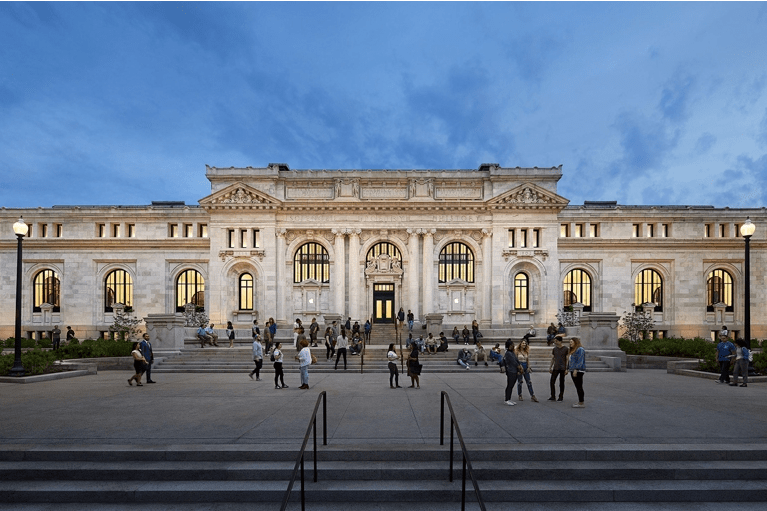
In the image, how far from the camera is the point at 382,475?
307 inches

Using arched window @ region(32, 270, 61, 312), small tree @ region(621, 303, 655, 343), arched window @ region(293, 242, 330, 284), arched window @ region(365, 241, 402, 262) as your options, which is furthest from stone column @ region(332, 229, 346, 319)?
arched window @ region(32, 270, 61, 312)

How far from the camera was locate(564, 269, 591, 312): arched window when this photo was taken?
4456 cm

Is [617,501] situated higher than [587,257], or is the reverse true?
[587,257]

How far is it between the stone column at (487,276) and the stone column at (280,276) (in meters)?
17.8

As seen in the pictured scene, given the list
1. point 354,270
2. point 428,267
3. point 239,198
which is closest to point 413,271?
point 428,267

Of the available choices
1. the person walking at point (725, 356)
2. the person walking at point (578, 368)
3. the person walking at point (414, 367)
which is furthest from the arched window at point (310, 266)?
the person walking at point (578, 368)

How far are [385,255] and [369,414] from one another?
30.3 meters

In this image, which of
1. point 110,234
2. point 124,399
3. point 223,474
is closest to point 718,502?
point 223,474

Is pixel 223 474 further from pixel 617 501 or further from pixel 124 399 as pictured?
pixel 124 399

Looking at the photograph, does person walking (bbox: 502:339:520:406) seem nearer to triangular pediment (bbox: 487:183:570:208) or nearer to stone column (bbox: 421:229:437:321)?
stone column (bbox: 421:229:437:321)

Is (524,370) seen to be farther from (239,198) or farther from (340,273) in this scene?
(239,198)

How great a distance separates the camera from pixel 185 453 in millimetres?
8203

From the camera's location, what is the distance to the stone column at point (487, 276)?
4106 centimetres

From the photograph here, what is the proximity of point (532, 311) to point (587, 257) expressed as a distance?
28.4 feet
